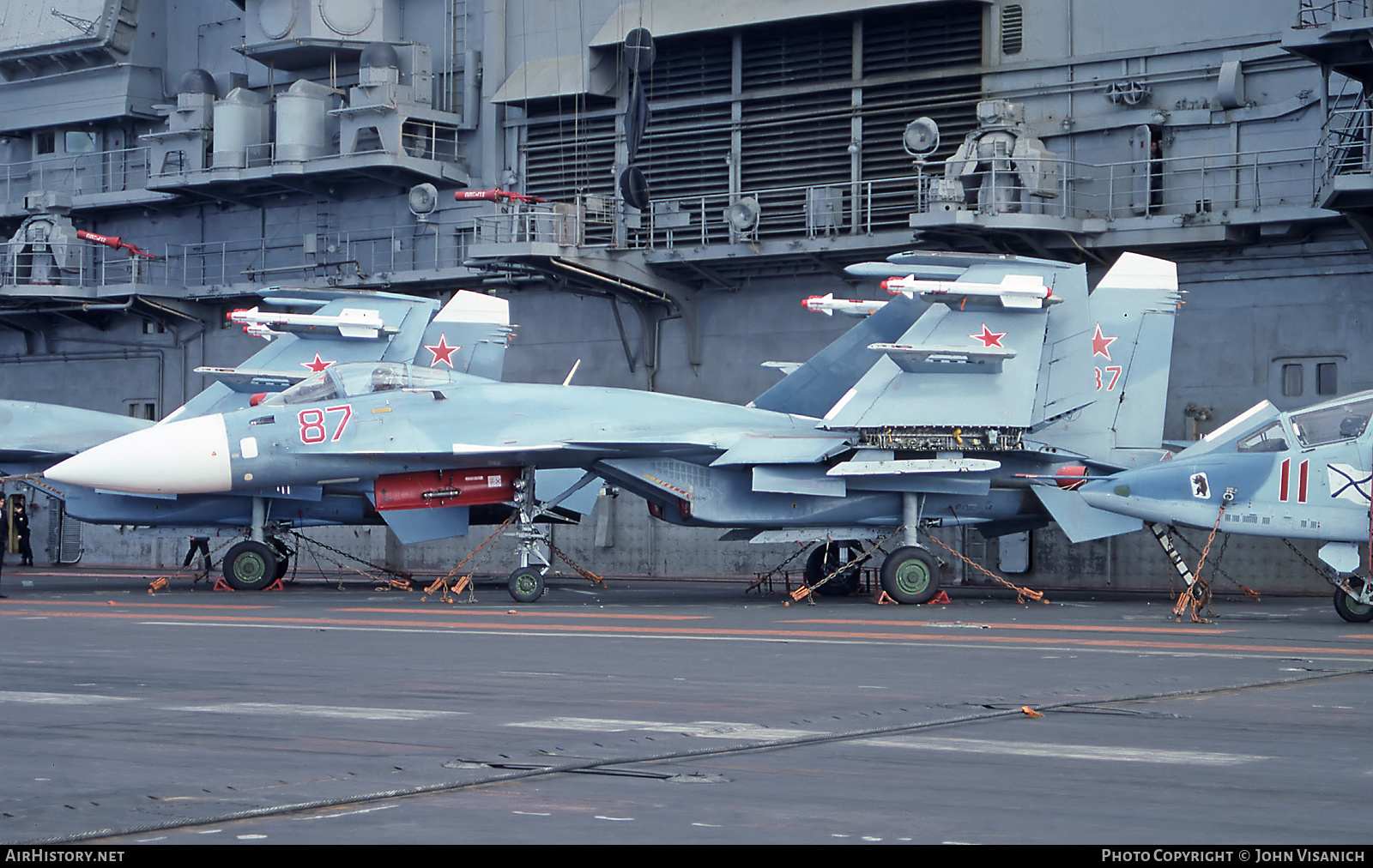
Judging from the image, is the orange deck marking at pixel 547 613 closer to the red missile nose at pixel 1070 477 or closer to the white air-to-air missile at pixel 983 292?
the white air-to-air missile at pixel 983 292

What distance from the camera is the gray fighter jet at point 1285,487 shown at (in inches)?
630

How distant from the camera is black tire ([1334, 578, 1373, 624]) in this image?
15844 mm

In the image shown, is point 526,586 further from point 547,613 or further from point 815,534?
point 815,534

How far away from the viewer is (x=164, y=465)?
809 inches

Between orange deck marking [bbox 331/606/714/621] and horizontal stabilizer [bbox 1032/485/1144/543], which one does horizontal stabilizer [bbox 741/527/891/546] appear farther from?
orange deck marking [bbox 331/606/714/621]

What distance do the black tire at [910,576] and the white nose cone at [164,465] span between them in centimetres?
922

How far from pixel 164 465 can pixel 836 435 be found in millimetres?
9322

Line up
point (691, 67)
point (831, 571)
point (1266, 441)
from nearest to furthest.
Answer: point (1266, 441), point (831, 571), point (691, 67)

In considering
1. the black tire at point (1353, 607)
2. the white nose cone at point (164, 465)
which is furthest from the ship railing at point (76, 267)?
the black tire at point (1353, 607)

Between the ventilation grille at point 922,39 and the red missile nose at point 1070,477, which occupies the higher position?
the ventilation grille at point 922,39

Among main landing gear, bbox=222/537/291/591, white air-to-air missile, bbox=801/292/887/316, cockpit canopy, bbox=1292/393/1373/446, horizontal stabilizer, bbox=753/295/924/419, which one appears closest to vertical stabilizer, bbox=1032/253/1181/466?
horizontal stabilizer, bbox=753/295/924/419

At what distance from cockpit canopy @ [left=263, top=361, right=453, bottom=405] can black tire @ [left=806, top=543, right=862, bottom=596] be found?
648cm

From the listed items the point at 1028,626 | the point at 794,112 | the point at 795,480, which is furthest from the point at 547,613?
the point at 794,112
